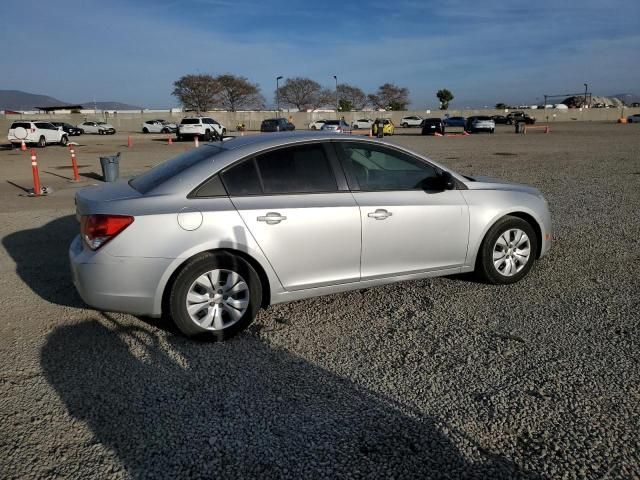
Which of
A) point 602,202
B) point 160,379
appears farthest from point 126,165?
point 160,379

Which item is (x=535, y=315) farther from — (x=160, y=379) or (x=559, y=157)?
(x=559, y=157)

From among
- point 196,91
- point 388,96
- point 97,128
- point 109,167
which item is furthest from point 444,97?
point 109,167

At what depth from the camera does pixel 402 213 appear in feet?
14.3

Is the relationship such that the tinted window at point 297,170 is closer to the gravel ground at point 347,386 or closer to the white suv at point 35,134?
the gravel ground at point 347,386

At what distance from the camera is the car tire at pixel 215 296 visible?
3.78 meters

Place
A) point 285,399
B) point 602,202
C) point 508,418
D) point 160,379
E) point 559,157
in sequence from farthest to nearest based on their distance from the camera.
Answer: point 559,157
point 602,202
point 160,379
point 285,399
point 508,418

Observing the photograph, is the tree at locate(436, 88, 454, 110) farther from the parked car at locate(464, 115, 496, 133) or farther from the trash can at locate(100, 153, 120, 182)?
the trash can at locate(100, 153, 120, 182)

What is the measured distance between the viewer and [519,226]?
16.3ft

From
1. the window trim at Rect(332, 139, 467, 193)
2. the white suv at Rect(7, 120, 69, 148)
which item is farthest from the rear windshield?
the white suv at Rect(7, 120, 69, 148)

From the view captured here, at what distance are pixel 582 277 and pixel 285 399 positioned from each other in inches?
142

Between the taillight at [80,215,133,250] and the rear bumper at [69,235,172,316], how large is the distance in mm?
81

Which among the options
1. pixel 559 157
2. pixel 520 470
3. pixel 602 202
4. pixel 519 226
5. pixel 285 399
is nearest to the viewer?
pixel 520 470

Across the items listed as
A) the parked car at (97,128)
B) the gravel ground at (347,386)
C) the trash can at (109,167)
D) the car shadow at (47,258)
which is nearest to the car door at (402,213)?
the gravel ground at (347,386)

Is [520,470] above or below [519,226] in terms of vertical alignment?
below
